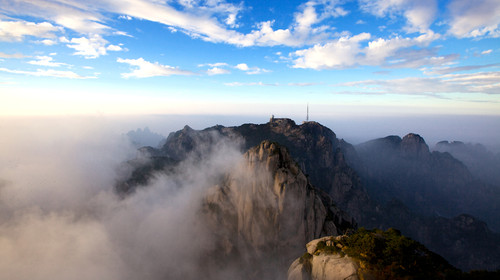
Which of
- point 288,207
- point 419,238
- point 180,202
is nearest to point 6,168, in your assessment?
point 180,202

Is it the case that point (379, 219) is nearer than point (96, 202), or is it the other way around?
point (96, 202)

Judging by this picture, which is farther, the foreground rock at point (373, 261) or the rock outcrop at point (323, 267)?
the rock outcrop at point (323, 267)

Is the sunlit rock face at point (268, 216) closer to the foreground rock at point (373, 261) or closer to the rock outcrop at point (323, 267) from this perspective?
the rock outcrop at point (323, 267)

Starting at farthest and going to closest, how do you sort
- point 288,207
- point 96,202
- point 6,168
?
1. point 6,168
2. point 96,202
3. point 288,207

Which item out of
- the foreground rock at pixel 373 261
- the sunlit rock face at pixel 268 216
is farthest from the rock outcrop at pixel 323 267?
the sunlit rock face at pixel 268 216

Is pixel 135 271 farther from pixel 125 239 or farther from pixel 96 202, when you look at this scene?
pixel 96 202

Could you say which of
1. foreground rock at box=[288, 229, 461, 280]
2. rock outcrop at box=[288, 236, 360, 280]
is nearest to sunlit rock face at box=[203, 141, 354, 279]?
rock outcrop at box=[288, 236, 360, 280]

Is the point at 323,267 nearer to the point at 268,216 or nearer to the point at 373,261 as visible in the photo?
the point at 373,261

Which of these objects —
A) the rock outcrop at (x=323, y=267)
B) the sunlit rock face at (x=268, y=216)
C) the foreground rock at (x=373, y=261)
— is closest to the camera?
the foreground rock at (x=373, y=261)
